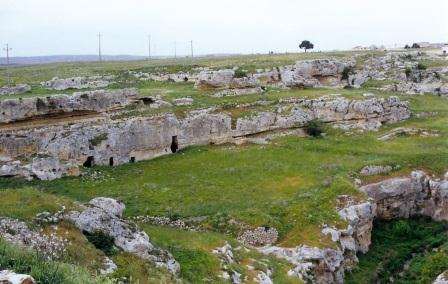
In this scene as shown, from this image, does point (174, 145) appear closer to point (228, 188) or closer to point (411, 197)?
point (228, 188)

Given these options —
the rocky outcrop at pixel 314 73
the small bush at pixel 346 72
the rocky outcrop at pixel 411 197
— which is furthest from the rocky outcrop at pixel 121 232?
the small bush at pixel 346 72

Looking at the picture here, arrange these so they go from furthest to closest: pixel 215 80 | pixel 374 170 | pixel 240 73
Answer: pixel 240 73, pixel 215 80, pixel 374 170

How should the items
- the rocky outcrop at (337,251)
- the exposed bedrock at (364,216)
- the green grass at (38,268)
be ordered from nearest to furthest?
the green grass at (38,268), the rocky outcrop at (337,251), the exposed bedrock at (364,216)

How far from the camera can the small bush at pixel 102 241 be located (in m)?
20.8

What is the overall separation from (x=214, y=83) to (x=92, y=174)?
19.7 m

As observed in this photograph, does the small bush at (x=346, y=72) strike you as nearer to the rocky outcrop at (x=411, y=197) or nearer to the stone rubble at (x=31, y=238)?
the rocky outcrop at (x=411, y=197)

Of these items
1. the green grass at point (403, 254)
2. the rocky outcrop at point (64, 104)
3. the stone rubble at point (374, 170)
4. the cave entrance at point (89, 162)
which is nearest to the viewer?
the green grass at point (403, 254)

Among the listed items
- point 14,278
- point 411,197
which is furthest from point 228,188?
point 14,278

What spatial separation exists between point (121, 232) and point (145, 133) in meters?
18.3

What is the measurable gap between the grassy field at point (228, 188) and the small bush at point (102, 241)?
36cm

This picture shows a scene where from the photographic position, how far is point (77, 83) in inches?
2013

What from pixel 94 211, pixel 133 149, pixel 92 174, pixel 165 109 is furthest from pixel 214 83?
pixel 94 211

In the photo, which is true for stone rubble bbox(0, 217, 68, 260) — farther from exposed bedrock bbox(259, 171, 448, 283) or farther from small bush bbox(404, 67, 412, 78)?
small bush bbox(404, 67, 412, 78)

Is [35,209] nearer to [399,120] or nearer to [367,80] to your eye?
[399,120]
